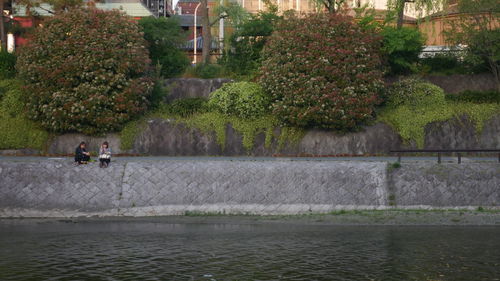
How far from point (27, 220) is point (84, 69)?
36.8 ft

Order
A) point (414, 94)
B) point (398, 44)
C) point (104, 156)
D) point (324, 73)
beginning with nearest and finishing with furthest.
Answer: point (104, 156) < point (324, 73) < point (414, 94) < point (398, 44)

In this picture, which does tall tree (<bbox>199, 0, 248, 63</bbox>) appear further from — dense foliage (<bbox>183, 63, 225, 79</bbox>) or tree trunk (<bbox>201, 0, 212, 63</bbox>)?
dense foliage (<bbox>183, 63, 225, 79</bbox>)

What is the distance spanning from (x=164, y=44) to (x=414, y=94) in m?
15.3

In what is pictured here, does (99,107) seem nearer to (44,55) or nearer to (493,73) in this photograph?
(44,55)

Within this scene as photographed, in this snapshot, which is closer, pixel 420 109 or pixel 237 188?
pixel 237 188

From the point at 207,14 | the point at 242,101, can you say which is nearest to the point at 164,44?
the point at 207,14

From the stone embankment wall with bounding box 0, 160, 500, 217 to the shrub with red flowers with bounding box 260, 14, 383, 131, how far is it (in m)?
6.48

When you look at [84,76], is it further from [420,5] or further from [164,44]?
[420,5]

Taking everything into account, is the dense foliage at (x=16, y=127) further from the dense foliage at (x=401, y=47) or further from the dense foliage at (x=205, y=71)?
the dense foliage at (x=401, y=47)

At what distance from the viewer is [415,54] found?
3878 cm

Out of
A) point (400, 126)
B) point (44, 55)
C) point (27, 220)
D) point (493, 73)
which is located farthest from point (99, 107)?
point (493, 73)

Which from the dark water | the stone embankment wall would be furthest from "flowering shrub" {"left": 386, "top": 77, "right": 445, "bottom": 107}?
the dark water

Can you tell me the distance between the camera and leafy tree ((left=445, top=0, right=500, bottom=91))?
3641cm

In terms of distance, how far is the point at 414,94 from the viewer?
35.9 metres
